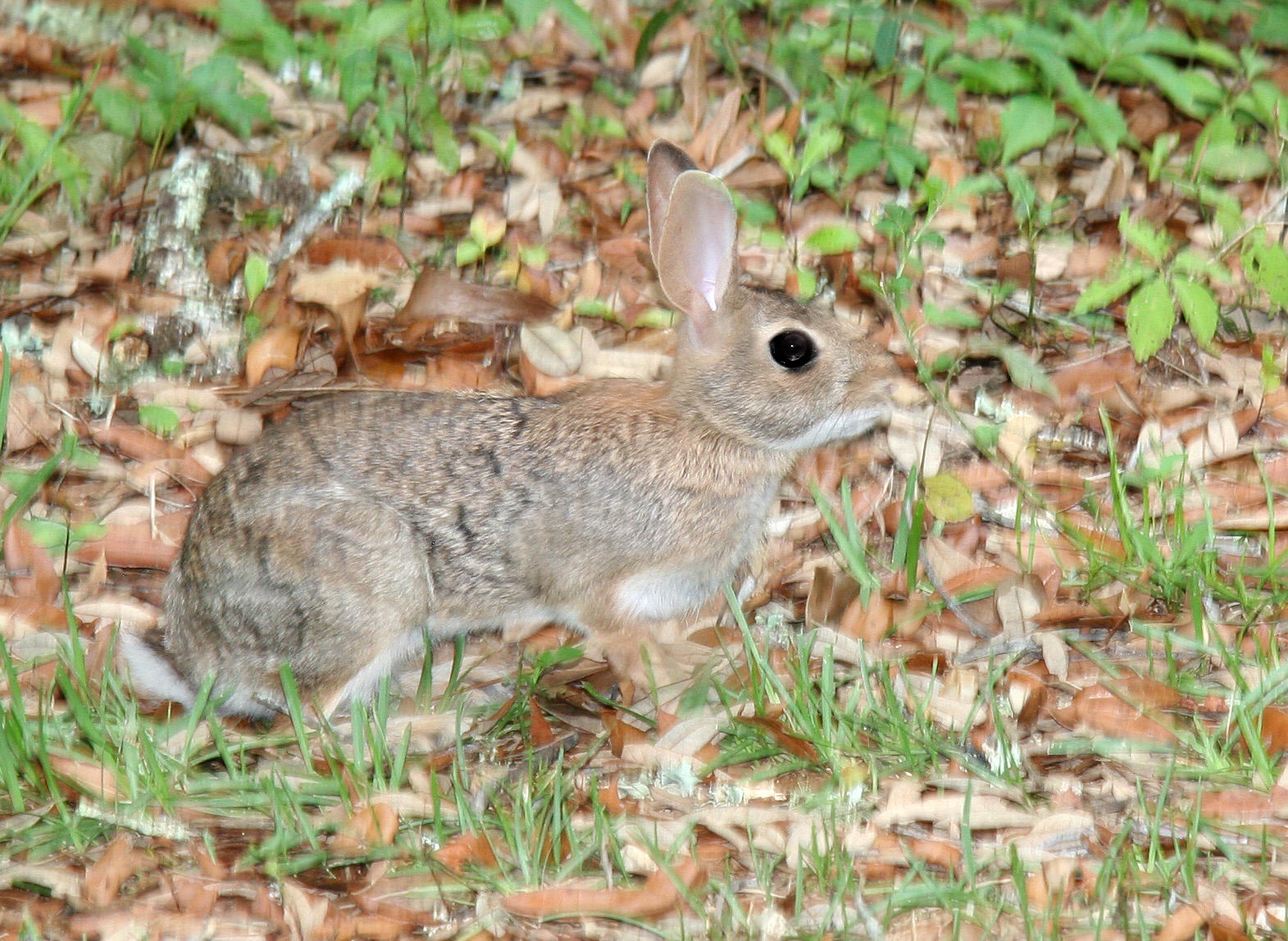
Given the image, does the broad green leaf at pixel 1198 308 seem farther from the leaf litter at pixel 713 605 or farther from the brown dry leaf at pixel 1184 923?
the brown dry leaf at pixel 1184 923

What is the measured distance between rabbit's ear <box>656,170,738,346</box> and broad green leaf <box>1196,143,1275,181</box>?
2.86 meters

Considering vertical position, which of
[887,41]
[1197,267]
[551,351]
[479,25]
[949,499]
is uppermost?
[887,41]

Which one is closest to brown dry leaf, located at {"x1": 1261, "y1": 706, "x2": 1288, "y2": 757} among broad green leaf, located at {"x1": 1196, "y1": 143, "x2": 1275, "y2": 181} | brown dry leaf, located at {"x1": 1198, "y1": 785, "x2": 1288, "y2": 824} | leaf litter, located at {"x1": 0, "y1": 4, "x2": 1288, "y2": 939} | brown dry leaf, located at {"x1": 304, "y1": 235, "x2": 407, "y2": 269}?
leaf litter, located at {"x1": 0, "y1": 4, "x2": 1288, "y2": 939}

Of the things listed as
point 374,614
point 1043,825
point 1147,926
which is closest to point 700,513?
point 374,614

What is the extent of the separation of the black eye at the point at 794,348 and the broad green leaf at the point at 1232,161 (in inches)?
108

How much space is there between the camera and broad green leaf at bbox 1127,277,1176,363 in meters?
5.27

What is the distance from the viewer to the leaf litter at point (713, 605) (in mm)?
3982

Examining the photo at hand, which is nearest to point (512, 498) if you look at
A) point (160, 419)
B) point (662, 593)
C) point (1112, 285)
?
point (662, 593)

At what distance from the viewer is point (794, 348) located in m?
4.93

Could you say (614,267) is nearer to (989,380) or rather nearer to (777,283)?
(777,283)

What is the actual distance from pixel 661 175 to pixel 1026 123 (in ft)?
6.42

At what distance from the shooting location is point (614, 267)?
6.52m

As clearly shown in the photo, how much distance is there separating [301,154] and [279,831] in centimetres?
383

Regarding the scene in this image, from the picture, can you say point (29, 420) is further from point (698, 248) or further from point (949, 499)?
point (949, 499)
